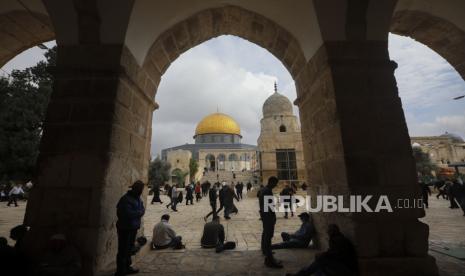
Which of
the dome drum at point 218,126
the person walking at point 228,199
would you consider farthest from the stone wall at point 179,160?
the person walking at point 228,199

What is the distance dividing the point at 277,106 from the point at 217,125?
2416 centimetres

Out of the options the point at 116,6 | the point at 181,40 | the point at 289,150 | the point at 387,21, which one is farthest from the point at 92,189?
the point at 289,150

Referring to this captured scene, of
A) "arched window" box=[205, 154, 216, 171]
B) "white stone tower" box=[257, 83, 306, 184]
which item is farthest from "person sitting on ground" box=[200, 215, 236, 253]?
"arched window" box=[205, 154, 216, 171]

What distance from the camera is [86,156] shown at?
2.69m

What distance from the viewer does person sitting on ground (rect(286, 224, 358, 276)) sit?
7.58ft

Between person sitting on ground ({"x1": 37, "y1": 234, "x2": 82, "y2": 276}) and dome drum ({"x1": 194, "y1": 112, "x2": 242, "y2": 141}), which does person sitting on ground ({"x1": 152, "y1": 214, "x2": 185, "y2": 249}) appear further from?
dome drum ({"x1": 194, "y1": 112, "x2": 242, "y2": 141})

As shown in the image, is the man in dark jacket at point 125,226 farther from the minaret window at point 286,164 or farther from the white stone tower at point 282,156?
the minaret window at point 286,164

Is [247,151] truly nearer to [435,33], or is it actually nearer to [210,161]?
[210,161]

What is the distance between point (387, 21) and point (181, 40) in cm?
316

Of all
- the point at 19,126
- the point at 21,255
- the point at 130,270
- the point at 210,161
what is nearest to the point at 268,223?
the point at 130,270

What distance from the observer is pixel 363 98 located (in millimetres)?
2879

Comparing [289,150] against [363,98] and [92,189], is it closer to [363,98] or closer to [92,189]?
[363,98]

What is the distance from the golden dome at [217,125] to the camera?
1704 inches

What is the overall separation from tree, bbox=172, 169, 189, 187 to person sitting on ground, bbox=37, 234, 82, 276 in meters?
29.1
